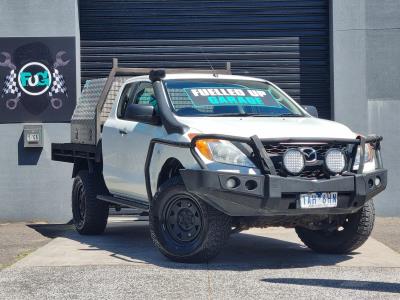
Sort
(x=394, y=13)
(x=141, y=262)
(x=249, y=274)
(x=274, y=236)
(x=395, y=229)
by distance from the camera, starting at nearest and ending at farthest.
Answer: (x=249, y=274), (x=141, y=262), (x=274, y=236), (x=395, y=229), (x=394, y=13)

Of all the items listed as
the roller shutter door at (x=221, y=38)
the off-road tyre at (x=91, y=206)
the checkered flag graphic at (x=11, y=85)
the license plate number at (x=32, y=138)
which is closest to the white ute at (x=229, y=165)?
the off-road tyre at (x=91, y=206)

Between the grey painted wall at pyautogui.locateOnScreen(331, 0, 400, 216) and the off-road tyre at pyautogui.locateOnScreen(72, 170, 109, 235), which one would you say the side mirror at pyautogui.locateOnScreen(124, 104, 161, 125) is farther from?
the grey painted wall at pyautogui.locateOnScreen(331, 0, 400, 216)

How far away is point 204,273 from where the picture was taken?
7.41 m

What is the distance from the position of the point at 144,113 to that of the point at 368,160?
7.48 feet

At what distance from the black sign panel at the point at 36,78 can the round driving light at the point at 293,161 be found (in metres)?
5.95

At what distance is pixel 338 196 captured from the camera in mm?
7738

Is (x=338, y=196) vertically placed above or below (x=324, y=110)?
below

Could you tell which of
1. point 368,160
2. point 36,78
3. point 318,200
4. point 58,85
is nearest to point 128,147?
point 318,200

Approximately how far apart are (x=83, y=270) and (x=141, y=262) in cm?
68

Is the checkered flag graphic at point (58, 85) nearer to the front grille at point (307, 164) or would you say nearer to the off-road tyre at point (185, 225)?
the off-road tyre at point (185, 225)

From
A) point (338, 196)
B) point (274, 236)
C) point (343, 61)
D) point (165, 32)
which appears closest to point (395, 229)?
point (274, 236)

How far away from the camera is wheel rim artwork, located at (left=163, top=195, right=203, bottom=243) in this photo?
25.8 feet

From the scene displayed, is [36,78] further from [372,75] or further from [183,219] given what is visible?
[183,219]

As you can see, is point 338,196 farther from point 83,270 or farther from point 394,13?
point 394,13
